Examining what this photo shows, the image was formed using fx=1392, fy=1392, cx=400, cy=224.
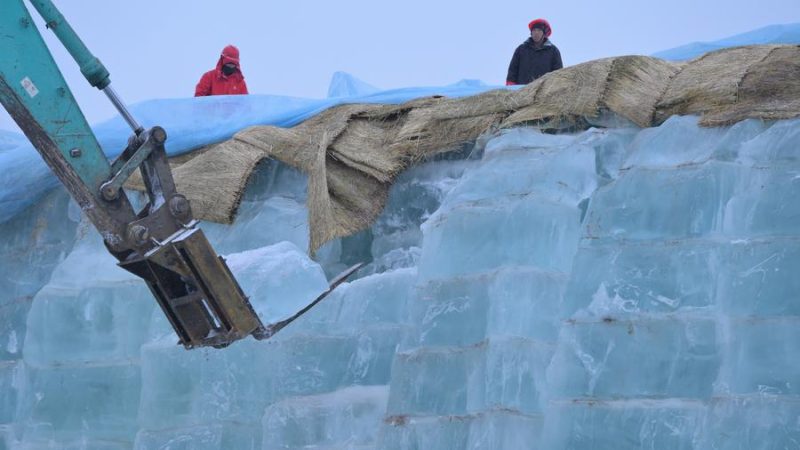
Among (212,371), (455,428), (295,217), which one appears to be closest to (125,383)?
(212,371)

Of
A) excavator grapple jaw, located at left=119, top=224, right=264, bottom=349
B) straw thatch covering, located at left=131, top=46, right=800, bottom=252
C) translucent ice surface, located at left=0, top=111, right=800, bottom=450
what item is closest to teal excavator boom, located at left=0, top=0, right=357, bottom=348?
excavator grapple jaw, located at left=119, top=224, right=264, bottom=349

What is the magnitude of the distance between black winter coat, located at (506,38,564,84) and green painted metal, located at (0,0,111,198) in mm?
3666

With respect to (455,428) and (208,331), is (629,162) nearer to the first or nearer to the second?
(455,428)

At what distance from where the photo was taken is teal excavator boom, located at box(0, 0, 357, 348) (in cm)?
565

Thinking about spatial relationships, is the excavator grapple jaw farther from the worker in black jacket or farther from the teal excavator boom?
the worker in black jacket

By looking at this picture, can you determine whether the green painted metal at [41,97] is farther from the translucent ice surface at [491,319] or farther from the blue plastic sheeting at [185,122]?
the blue plastic sheeting at [185,122]

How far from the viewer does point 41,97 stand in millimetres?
5812

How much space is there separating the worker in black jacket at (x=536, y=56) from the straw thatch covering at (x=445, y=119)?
5.09 feet

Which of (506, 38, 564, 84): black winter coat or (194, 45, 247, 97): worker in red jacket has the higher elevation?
(506, 38, 564, 84): black winter coat

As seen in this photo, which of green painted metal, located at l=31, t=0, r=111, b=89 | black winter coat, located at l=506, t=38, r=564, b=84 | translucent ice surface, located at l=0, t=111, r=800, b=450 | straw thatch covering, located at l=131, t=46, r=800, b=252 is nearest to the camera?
translucent ice surface, located at l=0, t=111, r=800, b=450

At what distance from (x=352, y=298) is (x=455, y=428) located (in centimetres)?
112

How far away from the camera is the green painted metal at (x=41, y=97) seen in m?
5.76

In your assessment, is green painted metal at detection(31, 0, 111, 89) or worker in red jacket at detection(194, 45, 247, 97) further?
worker in red jacket at detection(194, 45, 247, 97)

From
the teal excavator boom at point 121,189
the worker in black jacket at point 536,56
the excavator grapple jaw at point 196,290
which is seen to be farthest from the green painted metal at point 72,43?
the worker in black jacket at point 536,56
